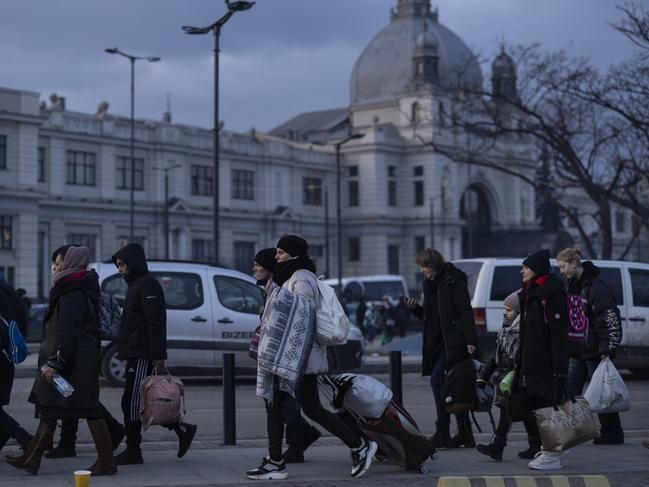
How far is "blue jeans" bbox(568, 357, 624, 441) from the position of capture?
36.8ft

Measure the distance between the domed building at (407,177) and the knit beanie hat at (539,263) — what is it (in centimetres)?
6942

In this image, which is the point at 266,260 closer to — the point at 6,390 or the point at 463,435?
the point at 6,390

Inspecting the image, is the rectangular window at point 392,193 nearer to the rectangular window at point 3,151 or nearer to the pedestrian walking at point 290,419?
the rectangular window at point 3,151

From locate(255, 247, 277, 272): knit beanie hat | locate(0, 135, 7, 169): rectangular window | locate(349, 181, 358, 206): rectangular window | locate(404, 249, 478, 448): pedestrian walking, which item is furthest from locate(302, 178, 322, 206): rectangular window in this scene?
locate(255, 247, 277, 272): knit beanie hat

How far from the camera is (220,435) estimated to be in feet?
40.5

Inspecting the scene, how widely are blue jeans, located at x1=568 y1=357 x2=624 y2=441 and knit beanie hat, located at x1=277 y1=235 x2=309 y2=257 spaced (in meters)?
3.23

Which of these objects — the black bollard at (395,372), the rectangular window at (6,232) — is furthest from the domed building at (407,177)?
the black bollard at (395,372)

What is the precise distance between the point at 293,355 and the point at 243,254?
218 feet

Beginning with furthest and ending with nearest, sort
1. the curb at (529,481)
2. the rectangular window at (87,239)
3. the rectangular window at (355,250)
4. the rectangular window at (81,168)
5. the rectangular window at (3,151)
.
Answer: the rectangular window at (355,250), the rectangular window at (81,168), the rectangular window at (87,239), the rectangular window at (3,151), the curb at (529,481)

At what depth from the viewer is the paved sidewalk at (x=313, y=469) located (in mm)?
8734

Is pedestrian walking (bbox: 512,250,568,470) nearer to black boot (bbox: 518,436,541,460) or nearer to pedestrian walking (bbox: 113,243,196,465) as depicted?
black boot (bbox: 518,436,541,460)

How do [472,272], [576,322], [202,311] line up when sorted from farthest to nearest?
[472,272] → [202,311] → [576,322]

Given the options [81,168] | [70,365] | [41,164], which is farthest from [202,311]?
[81,168]

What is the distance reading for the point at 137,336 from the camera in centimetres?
954
